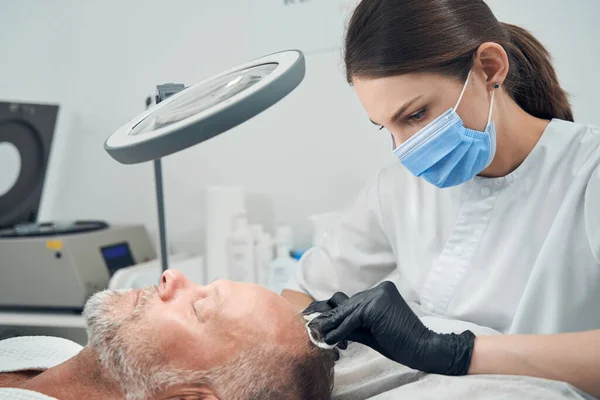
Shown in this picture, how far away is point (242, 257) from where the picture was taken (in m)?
1.83

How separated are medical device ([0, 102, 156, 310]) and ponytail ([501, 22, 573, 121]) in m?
1.41

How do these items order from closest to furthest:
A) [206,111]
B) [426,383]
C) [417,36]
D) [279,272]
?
1. [206,111]
2. [426,383]
3. [417,36]
4. [279,272]

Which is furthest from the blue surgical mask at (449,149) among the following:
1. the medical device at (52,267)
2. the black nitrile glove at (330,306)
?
the medical device at (52,267)

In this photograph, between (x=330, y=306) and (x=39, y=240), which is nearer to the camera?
(x=330, y=306)

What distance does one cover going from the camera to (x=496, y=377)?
0.87 metres

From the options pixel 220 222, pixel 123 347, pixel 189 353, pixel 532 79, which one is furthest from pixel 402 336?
pixel 220 222

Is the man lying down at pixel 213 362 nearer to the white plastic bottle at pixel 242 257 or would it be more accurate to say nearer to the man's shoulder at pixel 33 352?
the man's shoulder at pixel 33 352

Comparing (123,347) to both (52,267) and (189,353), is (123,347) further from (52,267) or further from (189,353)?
(52,267)

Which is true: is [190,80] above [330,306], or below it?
above

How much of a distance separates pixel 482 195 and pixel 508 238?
109mm

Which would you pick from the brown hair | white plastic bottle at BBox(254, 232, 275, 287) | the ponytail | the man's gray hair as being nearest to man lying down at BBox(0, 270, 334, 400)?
the man's gray hair

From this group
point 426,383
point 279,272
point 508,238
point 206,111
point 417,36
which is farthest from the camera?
point 279,272

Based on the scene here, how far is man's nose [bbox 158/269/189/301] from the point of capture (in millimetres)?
1022

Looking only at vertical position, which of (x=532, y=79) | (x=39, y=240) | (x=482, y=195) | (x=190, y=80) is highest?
(x=190, y=80)
